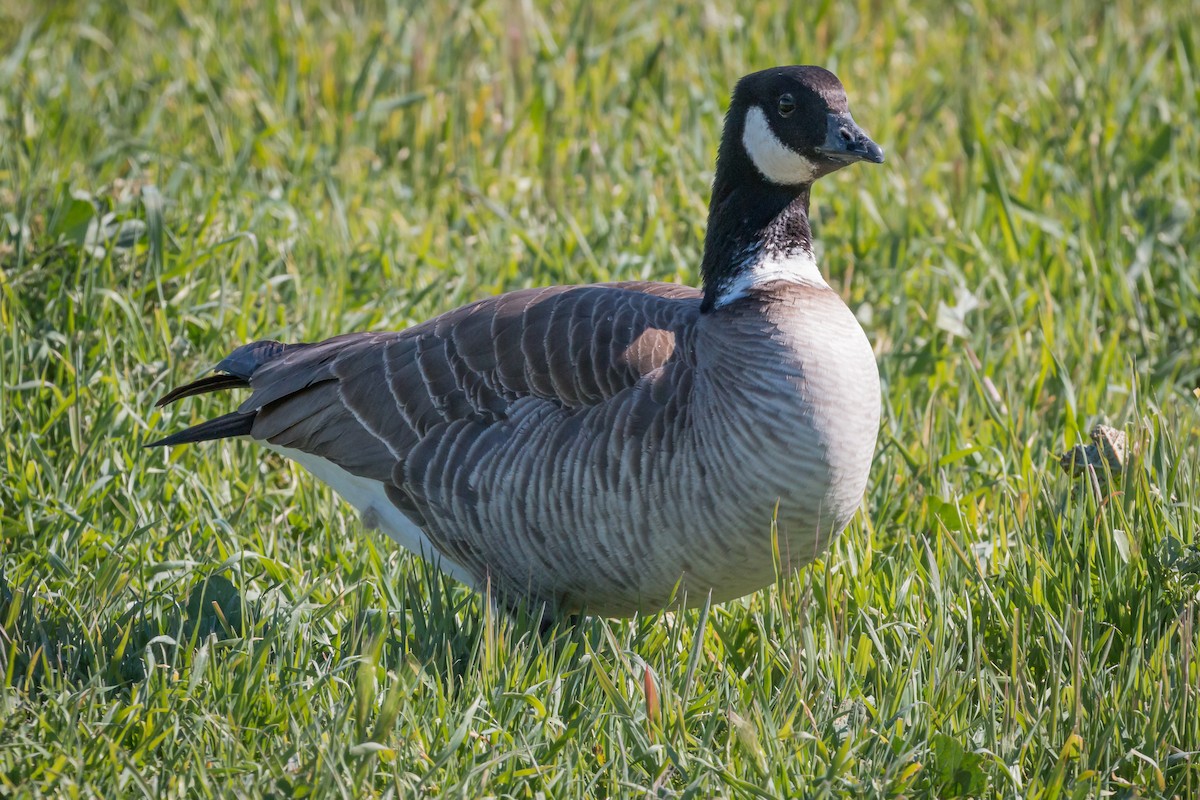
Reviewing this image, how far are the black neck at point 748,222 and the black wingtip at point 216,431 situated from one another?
1.62 meters

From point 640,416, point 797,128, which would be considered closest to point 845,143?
point 797,128

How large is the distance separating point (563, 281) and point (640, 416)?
229cm

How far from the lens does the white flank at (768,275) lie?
4090 mm

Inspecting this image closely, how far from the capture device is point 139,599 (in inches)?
159

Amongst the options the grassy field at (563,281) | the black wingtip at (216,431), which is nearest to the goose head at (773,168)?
the grassy field at (563,281)

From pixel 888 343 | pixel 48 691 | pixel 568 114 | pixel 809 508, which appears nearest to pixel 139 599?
pixel 48 691

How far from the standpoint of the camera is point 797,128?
159 inches

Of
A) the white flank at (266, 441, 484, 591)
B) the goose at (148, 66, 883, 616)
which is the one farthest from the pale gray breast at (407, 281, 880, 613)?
the white flank at (266, 441, 484, 591)

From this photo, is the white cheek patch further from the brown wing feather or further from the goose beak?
the brown wing feather

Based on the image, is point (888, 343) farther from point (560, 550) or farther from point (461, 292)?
point (560, 550)

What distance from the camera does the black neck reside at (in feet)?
13.7

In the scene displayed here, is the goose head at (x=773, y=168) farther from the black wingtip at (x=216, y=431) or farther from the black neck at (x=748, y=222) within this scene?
the black wingtip at (x=216, y=431)

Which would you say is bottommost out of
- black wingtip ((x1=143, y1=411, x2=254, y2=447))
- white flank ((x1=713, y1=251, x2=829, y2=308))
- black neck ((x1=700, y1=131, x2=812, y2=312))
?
black wingtip ((x1=143, y1=411, x2=254, y2=447))

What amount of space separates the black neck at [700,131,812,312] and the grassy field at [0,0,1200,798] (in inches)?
38.8
